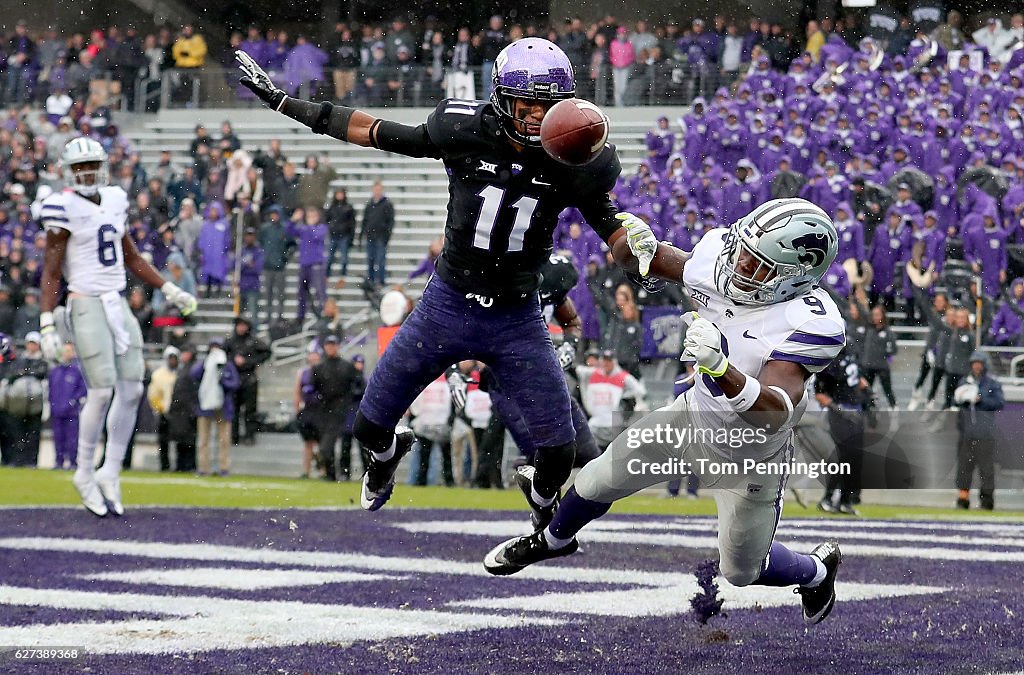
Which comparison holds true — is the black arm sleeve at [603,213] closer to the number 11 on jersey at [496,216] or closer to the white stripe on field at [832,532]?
the number 11 on jersey at [496,216]

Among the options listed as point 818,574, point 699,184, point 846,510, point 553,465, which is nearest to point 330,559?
point 553,465

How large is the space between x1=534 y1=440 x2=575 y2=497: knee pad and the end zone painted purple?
20.1 inches

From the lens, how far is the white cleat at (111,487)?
7.75m

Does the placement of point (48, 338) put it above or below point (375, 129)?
below

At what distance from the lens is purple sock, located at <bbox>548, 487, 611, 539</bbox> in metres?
4.62

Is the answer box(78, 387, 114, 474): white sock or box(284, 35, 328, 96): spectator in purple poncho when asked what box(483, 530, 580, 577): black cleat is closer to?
box(78, 387, 114, 474): white sock

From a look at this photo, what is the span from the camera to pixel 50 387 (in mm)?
12984

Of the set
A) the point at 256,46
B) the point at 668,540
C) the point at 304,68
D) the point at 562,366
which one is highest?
the point at 256,46

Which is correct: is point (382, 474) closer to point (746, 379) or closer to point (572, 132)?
point (572, 132)

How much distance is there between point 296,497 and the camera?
33.1ft

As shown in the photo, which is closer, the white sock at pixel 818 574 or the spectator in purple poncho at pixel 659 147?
the white sock at pixel 818 574

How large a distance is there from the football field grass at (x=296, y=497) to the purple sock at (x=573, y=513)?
4.51m

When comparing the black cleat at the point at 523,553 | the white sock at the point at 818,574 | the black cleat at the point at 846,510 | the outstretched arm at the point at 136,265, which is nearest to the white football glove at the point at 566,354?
the black cleat at the point at 523,553

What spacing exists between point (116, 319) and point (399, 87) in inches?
400
